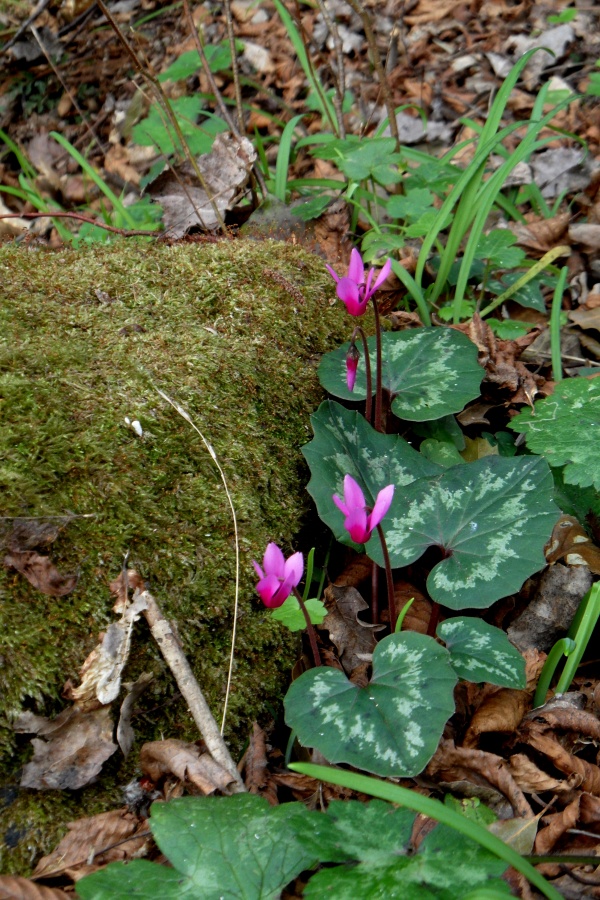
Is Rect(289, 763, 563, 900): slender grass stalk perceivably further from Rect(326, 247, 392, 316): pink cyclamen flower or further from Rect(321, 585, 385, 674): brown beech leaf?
Rect(326, 247, 392, 316): pink cyclamen flower

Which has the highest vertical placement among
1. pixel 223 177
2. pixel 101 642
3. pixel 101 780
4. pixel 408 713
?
pixel 223 177

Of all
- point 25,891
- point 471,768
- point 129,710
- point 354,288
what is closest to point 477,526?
point 471,768

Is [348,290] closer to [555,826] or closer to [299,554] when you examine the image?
[299,554]

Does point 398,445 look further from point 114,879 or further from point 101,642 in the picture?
point 114,879

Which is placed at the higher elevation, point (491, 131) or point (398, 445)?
point (491, 131)

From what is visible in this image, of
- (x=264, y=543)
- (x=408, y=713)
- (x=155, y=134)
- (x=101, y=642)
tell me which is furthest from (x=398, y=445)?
(x=155, y=134)
